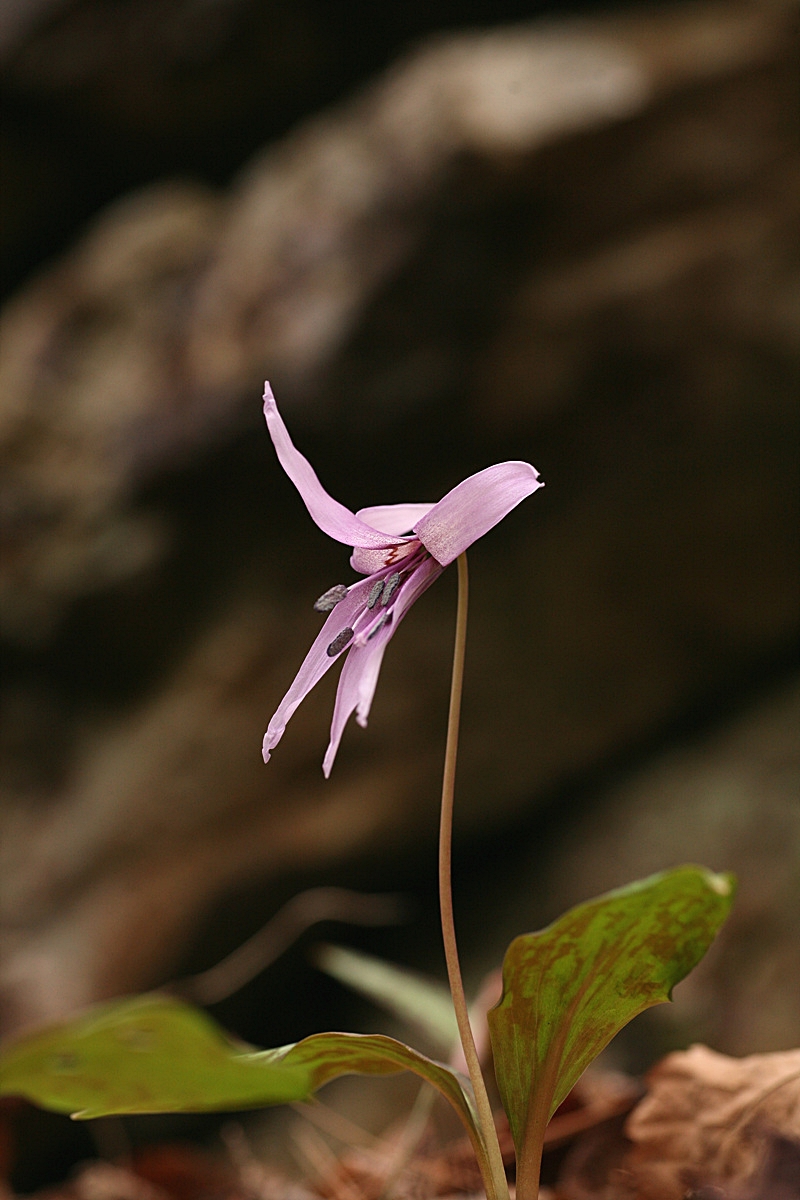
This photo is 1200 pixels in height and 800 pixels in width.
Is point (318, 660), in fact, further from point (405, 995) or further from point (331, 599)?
point (405, 995)

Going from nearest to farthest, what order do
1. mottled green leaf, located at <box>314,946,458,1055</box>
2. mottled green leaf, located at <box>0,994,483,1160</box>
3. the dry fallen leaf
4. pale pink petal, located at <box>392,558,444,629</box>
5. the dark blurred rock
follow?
mottled green leaf, located at <box>0,994,483,1160</box>, pale pink petal, located at <box>392,558,444,629</box>, the dry fallen leaf, mottled green leaf, located at <box>314,946,458,1055</box>, the dark blurred rock

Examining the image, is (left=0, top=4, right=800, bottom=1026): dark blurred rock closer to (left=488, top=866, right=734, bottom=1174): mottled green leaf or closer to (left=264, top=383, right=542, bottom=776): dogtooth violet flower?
(left=264, top=383, right=542, bottom=776): dogtooth violet flower

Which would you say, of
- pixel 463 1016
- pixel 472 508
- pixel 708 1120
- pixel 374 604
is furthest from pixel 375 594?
pixel 708 1120

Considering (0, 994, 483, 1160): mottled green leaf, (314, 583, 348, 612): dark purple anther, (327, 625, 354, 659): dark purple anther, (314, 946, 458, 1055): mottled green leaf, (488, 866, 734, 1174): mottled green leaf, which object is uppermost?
(314, 583, 348, 612): dark purple anther

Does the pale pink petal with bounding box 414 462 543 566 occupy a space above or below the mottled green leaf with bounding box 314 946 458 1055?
above

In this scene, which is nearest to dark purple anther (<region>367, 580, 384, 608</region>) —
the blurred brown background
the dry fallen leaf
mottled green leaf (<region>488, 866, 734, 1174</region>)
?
mottled green leaf (<region>488, 866, 734, 1174</region>)

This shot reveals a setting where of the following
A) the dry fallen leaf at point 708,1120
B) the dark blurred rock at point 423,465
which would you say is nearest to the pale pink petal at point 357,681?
the dry fallen leaf at point 708,1120

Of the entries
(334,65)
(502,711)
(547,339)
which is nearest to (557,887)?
(502,711)
